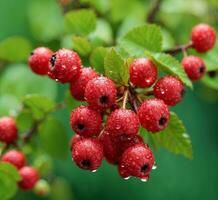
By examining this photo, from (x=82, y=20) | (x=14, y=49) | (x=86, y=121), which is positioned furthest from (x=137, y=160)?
(x=14, y=49)

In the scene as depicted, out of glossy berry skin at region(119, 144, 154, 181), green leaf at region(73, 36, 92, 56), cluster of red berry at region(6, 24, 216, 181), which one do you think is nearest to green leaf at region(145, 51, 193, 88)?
cluster of red berry at region(6, 24, 216, 181)

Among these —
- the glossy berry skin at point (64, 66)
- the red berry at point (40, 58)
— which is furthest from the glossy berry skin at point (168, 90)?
the red berry at point (40, 58)

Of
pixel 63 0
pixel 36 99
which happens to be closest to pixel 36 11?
pixel 63 0

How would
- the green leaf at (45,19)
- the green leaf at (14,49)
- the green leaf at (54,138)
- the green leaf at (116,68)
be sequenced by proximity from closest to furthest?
the green leaf at (116,68)
the green leaf at (54,138)
the green leaf at (14,49)
the green leaf at (45,19)

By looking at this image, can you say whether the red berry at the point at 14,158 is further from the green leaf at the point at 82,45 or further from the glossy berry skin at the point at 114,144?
the glossy berry skin at the point at 114,144

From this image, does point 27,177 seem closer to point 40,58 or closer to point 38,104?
point 38,104

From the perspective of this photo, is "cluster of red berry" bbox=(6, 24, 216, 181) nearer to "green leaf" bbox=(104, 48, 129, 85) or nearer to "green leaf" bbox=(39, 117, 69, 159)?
"green leaf" bbox=(104, 48, 129, 85)

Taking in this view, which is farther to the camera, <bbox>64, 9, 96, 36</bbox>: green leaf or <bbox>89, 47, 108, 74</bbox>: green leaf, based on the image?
<bbox>64, 9, 96, 36</bbox>: green leaf
